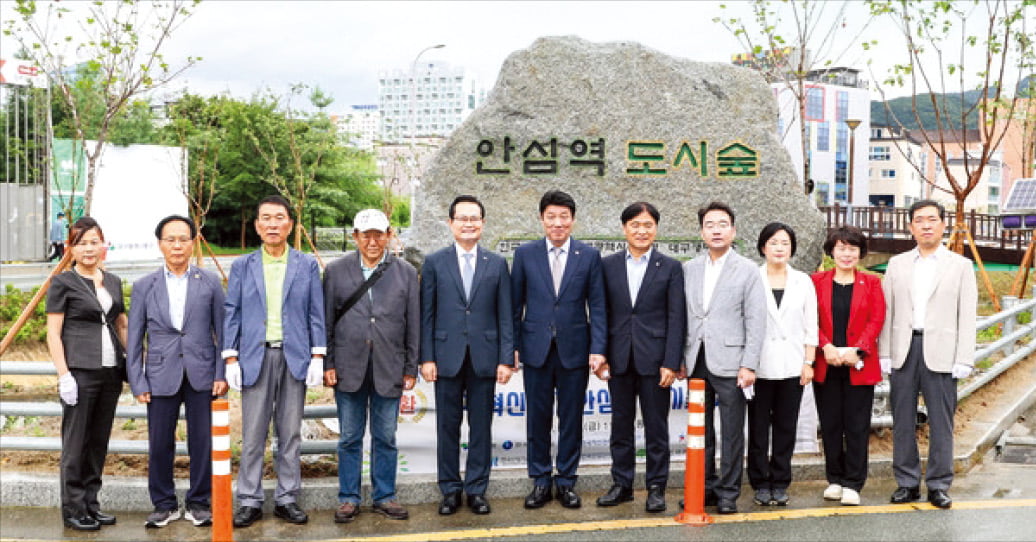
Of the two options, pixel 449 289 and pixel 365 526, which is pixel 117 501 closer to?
pixel 365 526

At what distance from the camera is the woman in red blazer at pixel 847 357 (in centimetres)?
517

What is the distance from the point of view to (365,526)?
16.1 feet

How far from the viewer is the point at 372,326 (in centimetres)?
491

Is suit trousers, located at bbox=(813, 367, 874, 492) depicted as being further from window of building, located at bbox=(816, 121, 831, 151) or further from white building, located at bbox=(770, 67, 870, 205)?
window of building, located at bbox=(816, 121, 831, 151)

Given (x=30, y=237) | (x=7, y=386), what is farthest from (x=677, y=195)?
(x=30, y=237)

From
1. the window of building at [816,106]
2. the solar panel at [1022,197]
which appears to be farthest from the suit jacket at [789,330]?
the window of building at [816,106]

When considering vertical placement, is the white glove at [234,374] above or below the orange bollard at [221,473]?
above

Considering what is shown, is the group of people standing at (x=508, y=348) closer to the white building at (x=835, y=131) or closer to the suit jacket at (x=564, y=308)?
the suit jacket at (x=564, y=308)

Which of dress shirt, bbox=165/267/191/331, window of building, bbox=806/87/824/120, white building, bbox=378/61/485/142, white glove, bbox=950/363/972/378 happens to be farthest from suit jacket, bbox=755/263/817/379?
white building, bbox=378/61/485/142

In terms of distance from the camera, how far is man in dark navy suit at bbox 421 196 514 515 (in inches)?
198

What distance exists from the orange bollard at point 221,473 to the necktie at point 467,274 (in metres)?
1.42

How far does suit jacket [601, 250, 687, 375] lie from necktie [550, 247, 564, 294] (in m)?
0.33

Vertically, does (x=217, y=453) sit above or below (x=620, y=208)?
below

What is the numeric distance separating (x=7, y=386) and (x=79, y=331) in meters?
6.35
